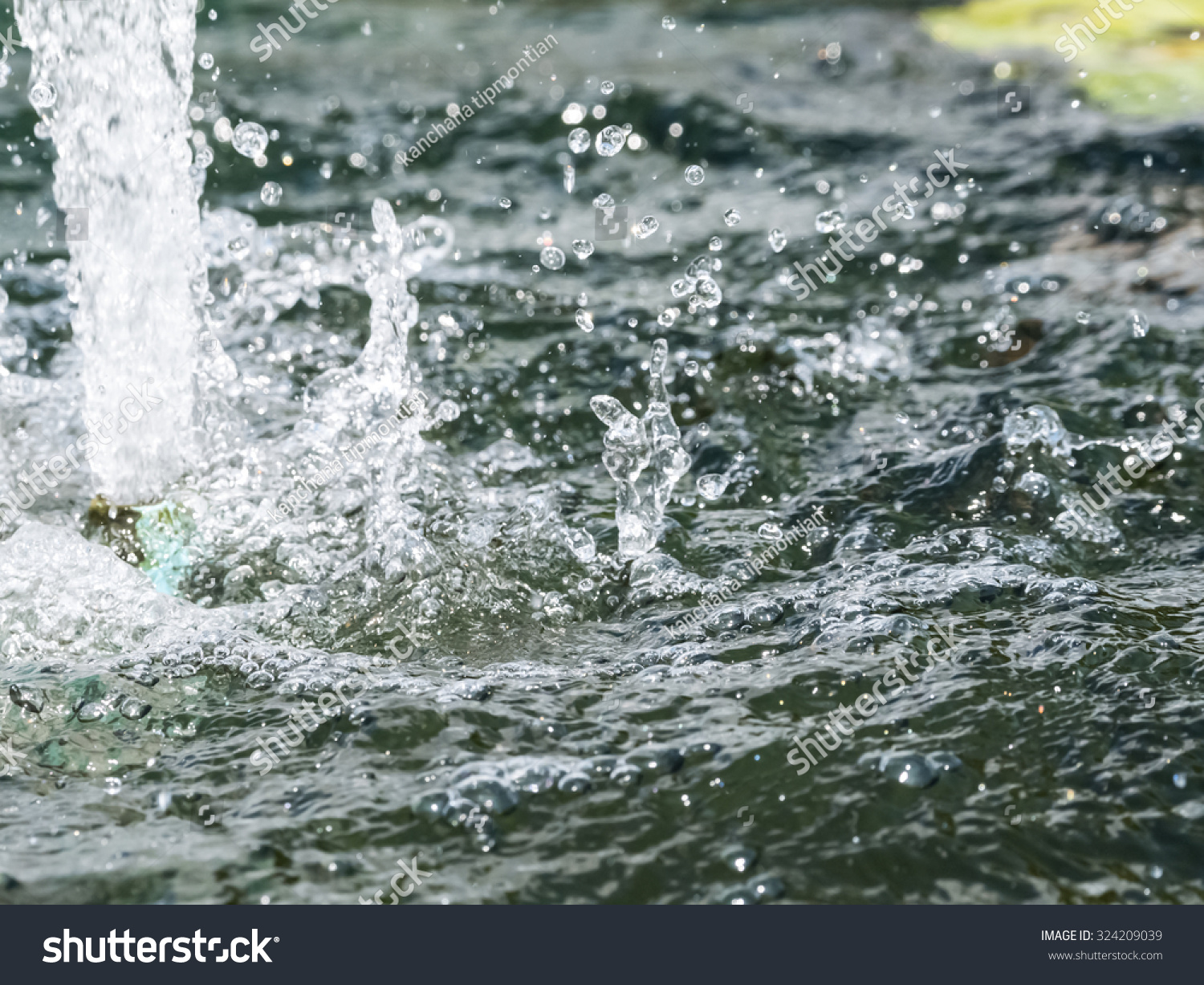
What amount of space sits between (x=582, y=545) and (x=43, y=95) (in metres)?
3.20

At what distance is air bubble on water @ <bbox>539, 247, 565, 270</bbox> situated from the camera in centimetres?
513

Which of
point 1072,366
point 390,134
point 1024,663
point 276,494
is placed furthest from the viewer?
point 390,134

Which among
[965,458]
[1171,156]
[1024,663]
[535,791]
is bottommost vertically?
[535,791]

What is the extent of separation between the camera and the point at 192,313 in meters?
3.99

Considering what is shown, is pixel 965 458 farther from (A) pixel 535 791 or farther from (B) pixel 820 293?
(A) pixel 535 791

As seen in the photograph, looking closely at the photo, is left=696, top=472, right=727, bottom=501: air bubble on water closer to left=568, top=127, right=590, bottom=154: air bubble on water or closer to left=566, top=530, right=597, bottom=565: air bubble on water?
left=566, top=530, right=597, bottom=565: air bubble on water

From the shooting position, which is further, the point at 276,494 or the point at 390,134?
the point at 390,134

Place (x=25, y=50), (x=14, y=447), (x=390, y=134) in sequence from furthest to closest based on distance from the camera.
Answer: (x=25, y=50) < (x=390, y=134) < (x=14, y=447)

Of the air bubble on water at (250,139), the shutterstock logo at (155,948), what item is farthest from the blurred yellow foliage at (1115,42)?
the shutterstock logo at (155,948)

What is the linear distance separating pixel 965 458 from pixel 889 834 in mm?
1648

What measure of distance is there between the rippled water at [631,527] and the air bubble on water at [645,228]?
0.10ft

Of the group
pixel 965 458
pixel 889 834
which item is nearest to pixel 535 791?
pixel 889 834
